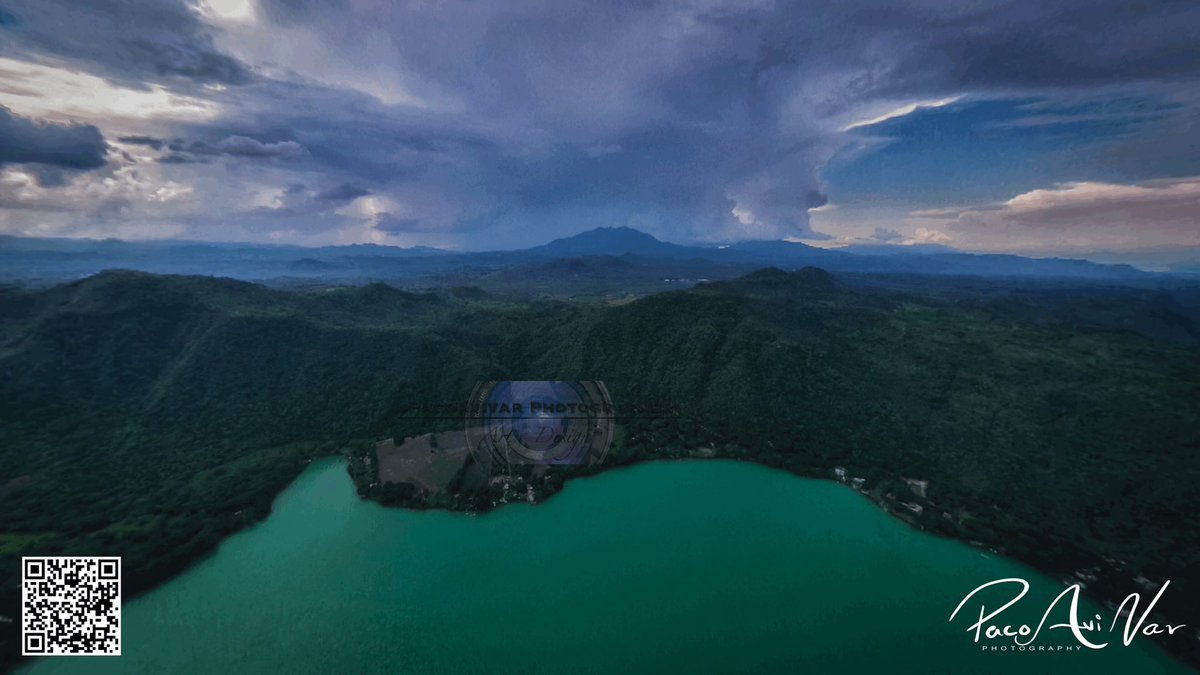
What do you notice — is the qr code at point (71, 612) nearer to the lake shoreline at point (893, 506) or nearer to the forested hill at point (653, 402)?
the forested hill at point (653, 402)

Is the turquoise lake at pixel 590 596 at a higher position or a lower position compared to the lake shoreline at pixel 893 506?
lower

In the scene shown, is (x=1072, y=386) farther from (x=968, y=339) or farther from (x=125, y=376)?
(x=125, y=376)

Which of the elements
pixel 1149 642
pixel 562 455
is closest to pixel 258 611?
pixel 562 455

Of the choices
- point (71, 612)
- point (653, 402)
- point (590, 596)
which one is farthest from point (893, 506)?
point (71, 612)

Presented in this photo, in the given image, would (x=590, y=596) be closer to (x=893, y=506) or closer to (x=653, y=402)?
(x=893, y=506)

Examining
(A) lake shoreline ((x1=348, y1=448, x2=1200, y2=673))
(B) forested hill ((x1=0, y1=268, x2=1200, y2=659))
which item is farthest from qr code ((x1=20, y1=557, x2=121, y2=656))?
(A) lake shoreline ((x1=348, y1=448, x2=1200, y2=673))

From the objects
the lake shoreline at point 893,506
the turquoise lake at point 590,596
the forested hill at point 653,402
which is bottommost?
the turquoise lake at point 590,596

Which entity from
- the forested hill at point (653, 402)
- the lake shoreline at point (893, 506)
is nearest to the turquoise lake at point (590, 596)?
the lake shoreline at point (893, 506)
